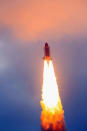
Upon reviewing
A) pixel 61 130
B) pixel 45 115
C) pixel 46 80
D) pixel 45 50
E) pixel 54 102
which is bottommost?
pixel 61 130

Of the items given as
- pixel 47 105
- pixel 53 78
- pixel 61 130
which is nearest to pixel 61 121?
pixel 61 130

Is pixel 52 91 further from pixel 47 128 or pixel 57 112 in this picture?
pixel 47 128

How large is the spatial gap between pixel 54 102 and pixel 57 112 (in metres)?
2.05

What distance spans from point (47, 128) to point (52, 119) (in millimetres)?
1951

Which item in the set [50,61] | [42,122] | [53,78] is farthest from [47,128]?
[50,61]

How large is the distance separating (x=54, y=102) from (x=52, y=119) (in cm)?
332

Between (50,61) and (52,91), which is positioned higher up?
(50,61)

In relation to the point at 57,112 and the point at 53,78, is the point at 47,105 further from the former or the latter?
the point at 53,78

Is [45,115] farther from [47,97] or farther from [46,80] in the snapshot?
[46,80]

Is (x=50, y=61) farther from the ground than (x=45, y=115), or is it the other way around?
(x=50, y=61)

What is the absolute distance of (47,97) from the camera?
125 ft

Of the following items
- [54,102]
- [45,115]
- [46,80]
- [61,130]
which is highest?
[46,80]

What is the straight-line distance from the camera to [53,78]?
3778cm

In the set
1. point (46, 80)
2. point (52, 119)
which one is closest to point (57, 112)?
point (52, 119)
